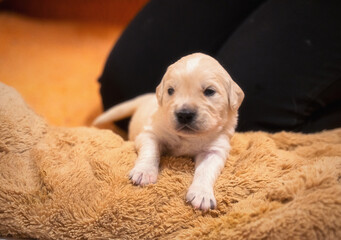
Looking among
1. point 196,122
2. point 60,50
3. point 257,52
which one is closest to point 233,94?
point 196,122

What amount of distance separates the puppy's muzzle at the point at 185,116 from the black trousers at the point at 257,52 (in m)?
0.92

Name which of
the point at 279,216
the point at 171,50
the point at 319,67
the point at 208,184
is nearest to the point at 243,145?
the point at 208,184

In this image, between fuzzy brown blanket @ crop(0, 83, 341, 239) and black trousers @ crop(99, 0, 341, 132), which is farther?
black trousers @ crop(99, 0, 341, 132)

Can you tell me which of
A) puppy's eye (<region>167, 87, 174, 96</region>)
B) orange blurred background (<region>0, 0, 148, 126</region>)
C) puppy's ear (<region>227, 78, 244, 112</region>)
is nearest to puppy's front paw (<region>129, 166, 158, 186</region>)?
puppy's eye (<region>167, 87, 174, 96</region>)

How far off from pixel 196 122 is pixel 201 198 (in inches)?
12.0

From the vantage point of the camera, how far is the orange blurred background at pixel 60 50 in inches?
116

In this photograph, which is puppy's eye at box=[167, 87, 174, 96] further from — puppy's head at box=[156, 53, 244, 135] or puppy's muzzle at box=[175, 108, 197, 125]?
puppy's muzzle at box=[175, 108, 197, 125]

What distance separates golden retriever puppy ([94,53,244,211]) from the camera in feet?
4.48

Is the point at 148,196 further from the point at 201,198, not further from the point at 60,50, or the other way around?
the point at 60,50

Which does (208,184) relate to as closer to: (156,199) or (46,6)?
(156,199)

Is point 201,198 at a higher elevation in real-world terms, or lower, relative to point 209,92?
lower

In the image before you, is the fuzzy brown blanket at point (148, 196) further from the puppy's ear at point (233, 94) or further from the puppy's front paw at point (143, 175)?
the puppy's ear at point (233, 94)

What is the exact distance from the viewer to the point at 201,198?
1291 millimetres

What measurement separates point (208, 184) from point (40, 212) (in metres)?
0.65
